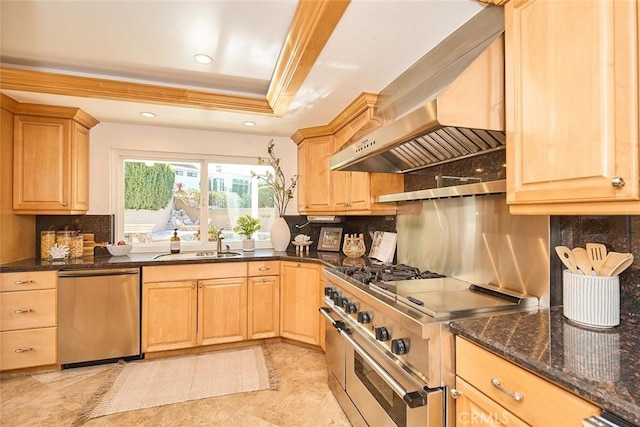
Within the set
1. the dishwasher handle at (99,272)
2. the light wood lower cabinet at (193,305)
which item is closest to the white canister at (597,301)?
the light wood lower cabinet at (193,305)

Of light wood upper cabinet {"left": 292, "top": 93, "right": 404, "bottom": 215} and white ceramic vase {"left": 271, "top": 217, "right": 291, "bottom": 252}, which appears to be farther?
white ceramic vase {"left": 271, "top": 217, "right": 291, "bottom": 252}

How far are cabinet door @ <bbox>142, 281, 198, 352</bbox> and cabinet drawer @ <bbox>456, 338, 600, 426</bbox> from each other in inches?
99.1

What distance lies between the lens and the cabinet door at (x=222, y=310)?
3.09 m

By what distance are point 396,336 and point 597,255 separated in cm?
87

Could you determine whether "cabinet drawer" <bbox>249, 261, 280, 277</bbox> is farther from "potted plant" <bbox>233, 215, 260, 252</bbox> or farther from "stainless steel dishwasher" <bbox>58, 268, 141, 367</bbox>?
"stainless steel dishwasher" <bbox>58, 268, 141, 367</bbox>

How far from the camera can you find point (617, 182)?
3.18 ft

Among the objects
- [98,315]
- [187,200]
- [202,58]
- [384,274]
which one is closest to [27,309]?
[98,315]

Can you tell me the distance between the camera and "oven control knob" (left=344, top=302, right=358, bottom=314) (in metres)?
1.95

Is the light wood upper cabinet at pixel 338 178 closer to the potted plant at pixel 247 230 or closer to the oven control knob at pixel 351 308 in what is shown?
the potted plant at pixel 247 230

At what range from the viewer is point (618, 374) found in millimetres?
850

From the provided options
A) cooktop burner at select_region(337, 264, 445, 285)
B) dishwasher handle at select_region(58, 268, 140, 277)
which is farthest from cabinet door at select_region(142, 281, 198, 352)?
cooktop burner at select_region(337, 264, 445, 285)

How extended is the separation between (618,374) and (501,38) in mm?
1318

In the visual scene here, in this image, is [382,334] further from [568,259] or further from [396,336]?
[568,259]

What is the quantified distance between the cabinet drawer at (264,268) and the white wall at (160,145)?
2.90 ft
